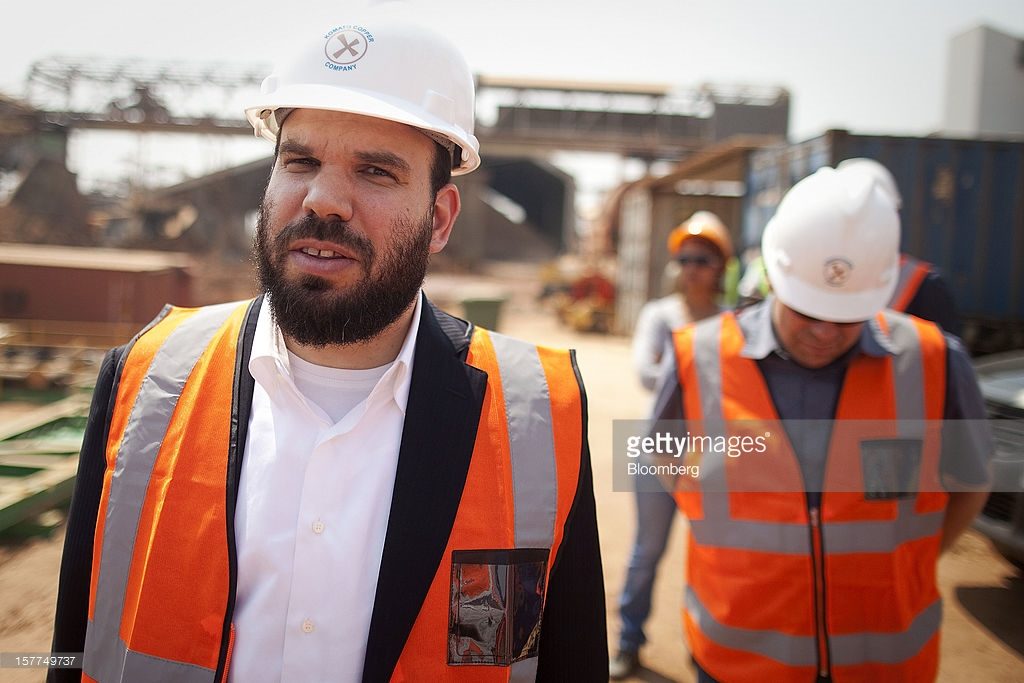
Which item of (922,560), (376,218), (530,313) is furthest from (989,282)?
(530,313)

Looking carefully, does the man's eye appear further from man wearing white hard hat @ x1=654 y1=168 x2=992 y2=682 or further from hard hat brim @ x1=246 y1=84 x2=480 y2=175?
man wearing white hard hat @ x1=654 y1=168 x2=992 y2=682

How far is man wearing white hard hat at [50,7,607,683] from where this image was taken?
134 centimetres

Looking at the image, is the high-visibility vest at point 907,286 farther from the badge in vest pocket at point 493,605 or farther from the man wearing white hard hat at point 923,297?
the badge in vest pocket at point 493,605

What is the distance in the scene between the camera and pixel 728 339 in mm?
2236

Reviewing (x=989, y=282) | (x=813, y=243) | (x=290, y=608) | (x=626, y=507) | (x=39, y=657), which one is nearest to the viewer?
(x=290, y=608)

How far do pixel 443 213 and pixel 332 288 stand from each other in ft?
1.22

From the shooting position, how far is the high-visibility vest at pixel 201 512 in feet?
4.35

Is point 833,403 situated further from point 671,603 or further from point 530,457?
point 671,603

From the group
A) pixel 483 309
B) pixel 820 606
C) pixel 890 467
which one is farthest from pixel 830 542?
pixel 483 309

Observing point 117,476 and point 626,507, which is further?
point 626,507

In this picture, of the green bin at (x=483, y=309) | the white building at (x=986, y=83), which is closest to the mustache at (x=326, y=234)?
the green bin at (x=483, y=309)

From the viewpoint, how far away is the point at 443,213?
65.7 inches

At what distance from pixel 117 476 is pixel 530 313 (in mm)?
20953

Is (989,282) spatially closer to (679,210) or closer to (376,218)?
(679,210)
